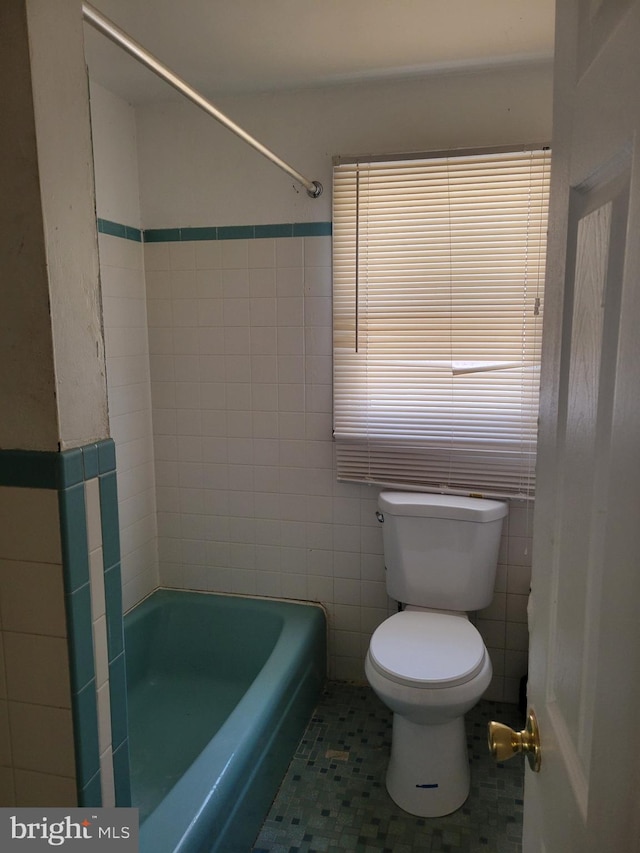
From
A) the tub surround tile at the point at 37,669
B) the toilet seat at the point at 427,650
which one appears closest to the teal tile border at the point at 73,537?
the tub surround tile at the point at 37,669

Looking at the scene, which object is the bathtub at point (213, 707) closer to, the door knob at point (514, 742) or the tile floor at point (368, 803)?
the tile floor at point (368, 803)

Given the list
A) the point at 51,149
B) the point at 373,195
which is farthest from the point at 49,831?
the point at 373,195

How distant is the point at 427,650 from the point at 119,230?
6.25ft

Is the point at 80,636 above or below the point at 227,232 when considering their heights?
below

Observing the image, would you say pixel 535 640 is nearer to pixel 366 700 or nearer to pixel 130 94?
pixel 366 700

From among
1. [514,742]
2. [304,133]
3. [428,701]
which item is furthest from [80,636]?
[304,133]

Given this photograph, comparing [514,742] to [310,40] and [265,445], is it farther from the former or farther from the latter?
[310,40]

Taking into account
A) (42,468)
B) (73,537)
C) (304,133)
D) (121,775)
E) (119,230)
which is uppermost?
(304,133)

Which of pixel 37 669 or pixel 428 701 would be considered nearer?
pixel 37 669

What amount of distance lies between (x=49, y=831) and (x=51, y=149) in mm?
1134

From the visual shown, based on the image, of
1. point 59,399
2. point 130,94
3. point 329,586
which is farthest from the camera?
point 329,586

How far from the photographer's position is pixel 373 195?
224 centimetres

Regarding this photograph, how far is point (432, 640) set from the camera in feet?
6.49

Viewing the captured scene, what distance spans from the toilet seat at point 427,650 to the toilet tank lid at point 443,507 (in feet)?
1.18
